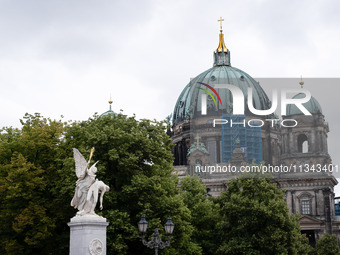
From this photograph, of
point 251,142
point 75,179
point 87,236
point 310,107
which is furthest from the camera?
point 310,107

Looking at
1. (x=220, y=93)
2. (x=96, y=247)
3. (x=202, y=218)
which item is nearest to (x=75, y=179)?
(x=96, y=247)

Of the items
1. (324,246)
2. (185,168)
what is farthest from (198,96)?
(324,246)

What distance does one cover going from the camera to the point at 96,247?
28.8 metres

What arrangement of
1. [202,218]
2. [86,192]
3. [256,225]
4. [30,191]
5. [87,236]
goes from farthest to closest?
[202,218] < [256,225] < [30,191] < [86,192] < [87,236]

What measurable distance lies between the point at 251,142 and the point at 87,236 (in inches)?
3140

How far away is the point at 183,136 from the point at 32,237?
254 feet

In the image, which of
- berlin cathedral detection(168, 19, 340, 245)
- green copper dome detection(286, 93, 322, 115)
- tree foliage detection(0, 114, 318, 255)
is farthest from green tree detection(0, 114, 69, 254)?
green copper dome detection(286, 93, 322, 115)

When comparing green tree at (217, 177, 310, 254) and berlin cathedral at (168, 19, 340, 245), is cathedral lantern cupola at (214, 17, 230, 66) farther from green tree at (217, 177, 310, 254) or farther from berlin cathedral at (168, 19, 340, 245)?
green tree at (217, 177, 310, 254)

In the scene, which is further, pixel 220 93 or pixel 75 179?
pixel 220 93

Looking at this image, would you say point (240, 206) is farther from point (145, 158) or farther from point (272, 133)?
point (272, 133)

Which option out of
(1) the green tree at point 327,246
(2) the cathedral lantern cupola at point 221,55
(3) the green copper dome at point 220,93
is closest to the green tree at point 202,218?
(1) the green tree at point 327,246

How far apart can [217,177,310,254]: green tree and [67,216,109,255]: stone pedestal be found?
2398 cm

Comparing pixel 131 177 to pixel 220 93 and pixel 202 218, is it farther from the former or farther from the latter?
pixel 220 93

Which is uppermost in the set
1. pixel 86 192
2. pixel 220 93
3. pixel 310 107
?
pixel 220 93
